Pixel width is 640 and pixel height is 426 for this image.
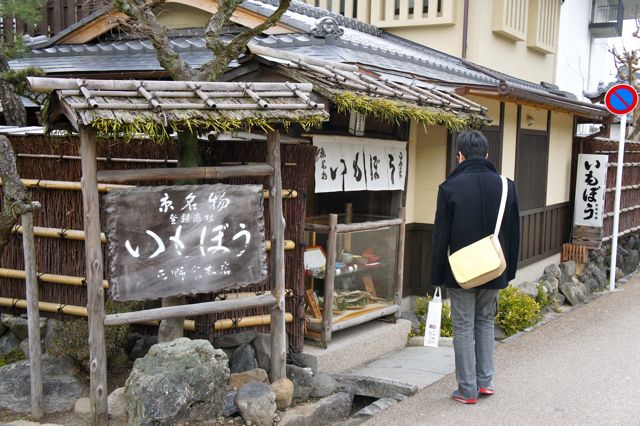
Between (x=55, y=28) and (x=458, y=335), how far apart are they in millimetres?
11182

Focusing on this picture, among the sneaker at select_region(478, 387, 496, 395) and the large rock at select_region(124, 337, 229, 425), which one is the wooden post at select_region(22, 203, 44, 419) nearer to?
the large rock at select_region(124, 337, 229, 425)

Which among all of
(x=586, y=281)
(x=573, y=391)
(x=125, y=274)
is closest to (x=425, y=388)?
(x=573, y=391)

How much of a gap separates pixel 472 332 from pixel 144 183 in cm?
344

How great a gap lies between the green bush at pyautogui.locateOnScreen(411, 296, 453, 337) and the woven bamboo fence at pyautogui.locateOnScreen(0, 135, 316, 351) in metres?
2.69

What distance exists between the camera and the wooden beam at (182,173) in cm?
531

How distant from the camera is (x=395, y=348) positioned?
337 inches

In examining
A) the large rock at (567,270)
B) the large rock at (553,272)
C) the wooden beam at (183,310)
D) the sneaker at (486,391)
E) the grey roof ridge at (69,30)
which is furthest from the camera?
the large rock at (567,270)

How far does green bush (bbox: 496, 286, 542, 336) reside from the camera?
9.48 metres

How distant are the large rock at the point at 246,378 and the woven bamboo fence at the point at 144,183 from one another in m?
0.60

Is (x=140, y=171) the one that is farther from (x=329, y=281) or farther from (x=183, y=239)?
(x=329, y=281)

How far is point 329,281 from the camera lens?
7.62m

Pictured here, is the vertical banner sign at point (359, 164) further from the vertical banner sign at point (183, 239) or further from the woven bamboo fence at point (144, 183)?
the vertical banner sign at point (183, 239)

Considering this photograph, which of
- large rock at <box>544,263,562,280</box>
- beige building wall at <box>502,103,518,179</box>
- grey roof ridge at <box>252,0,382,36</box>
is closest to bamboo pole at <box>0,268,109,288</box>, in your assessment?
beige building wall at <box>502,103,518,179</box>

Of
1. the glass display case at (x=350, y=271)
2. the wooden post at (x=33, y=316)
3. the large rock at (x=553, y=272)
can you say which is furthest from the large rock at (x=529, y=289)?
the wooden post at (x=33, y=316)
